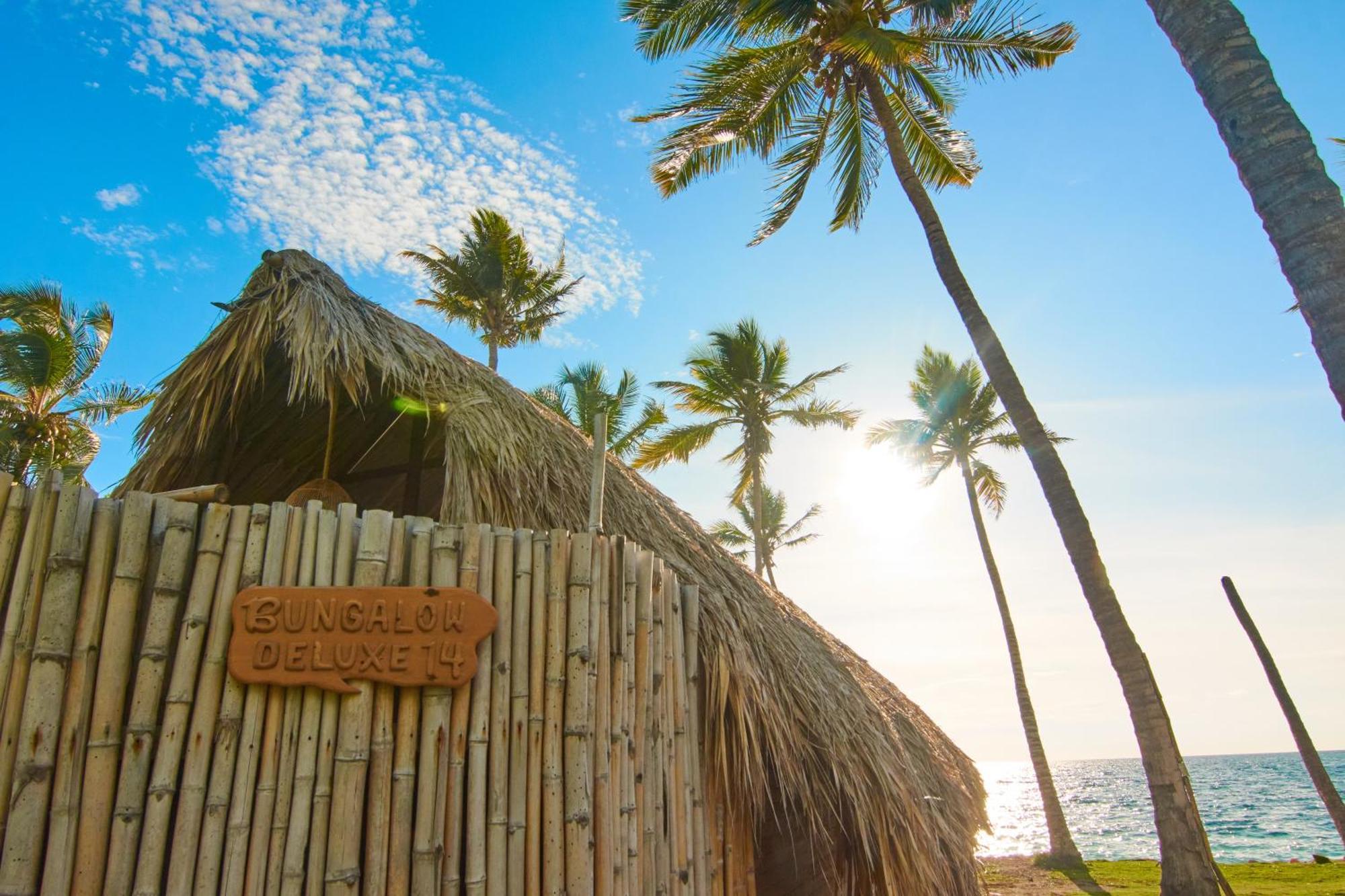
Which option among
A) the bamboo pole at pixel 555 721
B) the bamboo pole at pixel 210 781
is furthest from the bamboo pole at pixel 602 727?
the bamboo pole at pixel 210 781

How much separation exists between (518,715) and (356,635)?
0.69 m

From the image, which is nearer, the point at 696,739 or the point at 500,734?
the point at 500,734

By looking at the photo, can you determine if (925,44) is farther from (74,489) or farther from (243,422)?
(74,489)

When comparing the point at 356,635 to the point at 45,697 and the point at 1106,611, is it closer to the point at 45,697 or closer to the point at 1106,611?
the point at 45,697

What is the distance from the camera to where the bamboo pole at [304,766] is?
2.63m

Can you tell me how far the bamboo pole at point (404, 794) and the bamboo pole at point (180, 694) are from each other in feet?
2.29

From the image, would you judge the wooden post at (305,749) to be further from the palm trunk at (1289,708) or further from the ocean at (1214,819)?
the palm trunk at (1289,708)

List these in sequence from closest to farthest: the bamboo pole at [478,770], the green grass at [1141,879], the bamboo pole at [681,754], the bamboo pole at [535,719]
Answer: the bamboo pole at [478,770], the bamboo pole at [535,719], the bamboo pole at [681,754], the green grass at [1141,879]

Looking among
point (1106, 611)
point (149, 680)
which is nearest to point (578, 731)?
point (149, 680)

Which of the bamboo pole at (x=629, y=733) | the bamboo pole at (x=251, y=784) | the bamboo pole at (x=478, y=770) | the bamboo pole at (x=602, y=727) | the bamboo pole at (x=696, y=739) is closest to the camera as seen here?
the bamboo pole at (x=251, y=784)

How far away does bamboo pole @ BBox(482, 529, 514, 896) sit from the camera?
286 cm

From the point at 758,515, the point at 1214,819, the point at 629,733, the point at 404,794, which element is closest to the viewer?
the point at 404,794

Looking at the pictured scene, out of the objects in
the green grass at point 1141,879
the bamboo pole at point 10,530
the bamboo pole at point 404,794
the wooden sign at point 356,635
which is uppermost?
the bamboo pole at point 10,530

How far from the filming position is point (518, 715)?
3.05m
